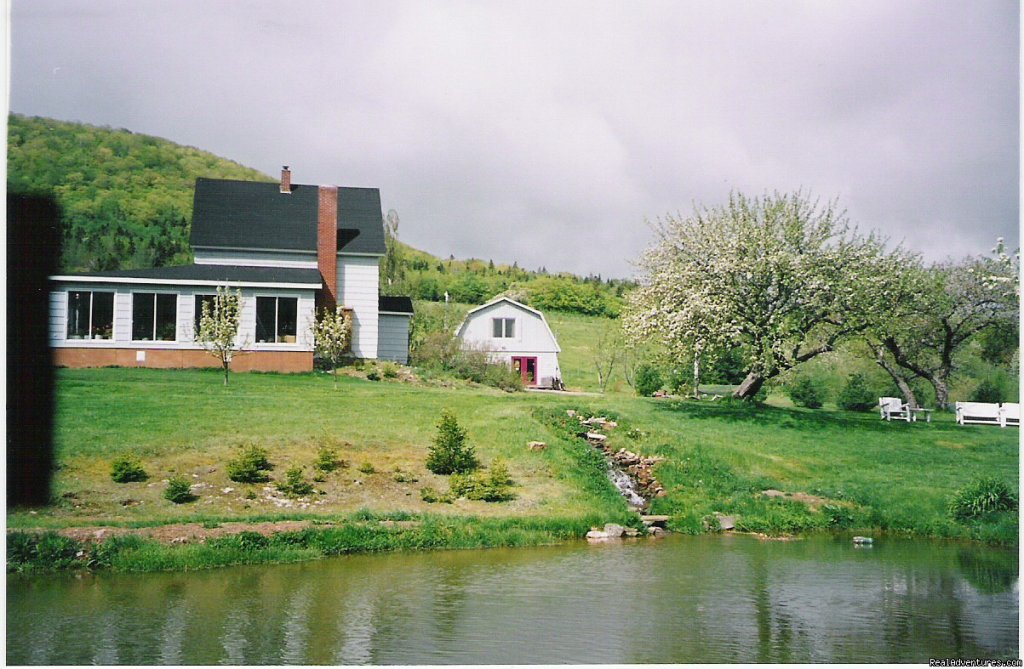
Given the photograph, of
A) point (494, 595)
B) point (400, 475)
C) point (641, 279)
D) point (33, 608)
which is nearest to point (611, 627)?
point (494, 595)

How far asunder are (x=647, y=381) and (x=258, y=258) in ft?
19.8

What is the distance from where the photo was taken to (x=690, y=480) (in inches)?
430

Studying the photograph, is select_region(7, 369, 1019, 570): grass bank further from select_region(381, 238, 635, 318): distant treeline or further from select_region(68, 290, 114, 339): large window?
select_region(381, 238, 635, 318): distant treeline

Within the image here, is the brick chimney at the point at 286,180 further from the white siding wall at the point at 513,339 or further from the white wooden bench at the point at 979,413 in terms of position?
the white wooden bench at the point at 979,413

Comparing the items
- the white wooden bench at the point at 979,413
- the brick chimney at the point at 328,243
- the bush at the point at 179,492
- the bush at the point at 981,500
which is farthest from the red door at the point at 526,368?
the white wooden bench at the point at 979,413

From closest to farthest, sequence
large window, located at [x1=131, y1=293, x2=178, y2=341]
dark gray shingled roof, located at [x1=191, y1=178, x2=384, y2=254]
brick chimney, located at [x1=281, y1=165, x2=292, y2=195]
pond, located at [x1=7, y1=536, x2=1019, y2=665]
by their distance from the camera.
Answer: pond, located at [x1=7, y1=536, x2=1019, y2=665], brick chimney, located at [x1=281, y1=165, x2=292, y2=195], large window, located at [x1=131, y1=293, x2=178, y2=341], dark gray shingled roof, located at [x1=191, y1=178, x2=384, y2=254]

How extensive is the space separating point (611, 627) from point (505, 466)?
3119mm

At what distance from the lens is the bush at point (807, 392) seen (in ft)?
44.1

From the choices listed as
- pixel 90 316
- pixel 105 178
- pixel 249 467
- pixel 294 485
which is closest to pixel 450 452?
pixel 294 485

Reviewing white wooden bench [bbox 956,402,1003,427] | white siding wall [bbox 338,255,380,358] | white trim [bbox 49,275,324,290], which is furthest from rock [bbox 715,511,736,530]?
white trim [bbox 49,275,324,290]

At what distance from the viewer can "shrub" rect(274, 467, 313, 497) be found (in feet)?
32.0

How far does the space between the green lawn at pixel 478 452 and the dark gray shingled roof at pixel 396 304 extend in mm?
1356

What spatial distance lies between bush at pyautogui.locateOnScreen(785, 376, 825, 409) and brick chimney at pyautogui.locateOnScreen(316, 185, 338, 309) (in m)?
6.78

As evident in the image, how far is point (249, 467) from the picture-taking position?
978 centimetres
